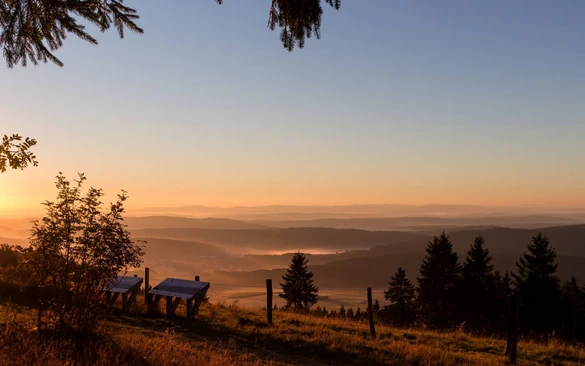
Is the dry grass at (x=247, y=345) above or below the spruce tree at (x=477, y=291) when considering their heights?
above

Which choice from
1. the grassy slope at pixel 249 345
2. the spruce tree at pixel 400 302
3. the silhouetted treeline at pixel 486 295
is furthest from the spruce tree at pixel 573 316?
the grassy slope at pixel 249 345

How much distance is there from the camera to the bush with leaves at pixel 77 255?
11.0 meters

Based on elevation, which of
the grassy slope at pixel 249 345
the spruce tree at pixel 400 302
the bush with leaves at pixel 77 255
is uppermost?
the bush with leaves at pixel 77 255

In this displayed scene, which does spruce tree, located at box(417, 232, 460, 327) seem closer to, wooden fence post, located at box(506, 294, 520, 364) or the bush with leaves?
wooden fence post, located at box(506, 294, 520, 364)

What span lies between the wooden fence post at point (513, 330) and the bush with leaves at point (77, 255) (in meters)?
12.5

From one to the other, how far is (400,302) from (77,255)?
185ft

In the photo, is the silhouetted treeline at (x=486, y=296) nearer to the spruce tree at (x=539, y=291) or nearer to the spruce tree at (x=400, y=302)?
the spruce tree at (x=539, y=291)

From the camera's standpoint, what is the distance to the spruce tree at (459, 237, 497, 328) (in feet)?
168

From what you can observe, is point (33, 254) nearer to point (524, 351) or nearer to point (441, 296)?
point (524, 351)

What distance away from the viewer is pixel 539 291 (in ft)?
171

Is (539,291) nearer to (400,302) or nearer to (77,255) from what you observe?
(400,302)

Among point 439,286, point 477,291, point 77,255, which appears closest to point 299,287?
point 439,286

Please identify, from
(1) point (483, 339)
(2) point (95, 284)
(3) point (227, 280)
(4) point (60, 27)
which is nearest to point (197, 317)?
(2) point (95, 284)

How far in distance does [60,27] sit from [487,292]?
5587 centimetres
